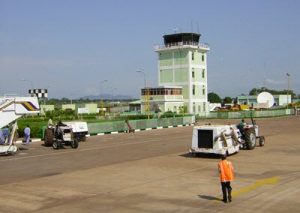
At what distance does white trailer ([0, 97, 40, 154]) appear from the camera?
27969 mm

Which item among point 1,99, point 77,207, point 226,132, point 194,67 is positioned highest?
point 194,67

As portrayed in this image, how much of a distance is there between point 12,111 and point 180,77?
60.2m

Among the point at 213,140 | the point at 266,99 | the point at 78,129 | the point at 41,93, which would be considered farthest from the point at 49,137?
the point at 266,99

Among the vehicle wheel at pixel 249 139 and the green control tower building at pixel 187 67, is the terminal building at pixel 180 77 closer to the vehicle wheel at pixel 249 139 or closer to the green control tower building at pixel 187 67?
the green control tower building at pixel 187 67

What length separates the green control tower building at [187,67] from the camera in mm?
85500

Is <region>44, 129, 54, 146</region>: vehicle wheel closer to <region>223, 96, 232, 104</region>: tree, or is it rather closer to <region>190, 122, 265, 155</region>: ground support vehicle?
<region>190, 122, 265, 155</region>: ground support vehicle

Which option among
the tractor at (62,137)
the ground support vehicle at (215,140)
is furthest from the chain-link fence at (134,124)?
the ground support vehicle at (215,140)

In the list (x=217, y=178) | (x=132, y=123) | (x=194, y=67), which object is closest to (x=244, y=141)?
(x=217, y=178)

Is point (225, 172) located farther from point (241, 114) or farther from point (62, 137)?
point (241, 114)

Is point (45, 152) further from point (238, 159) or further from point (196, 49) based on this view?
point (196, 49)

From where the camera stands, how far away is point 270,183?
649 inches

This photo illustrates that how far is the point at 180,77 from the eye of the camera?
8669cm

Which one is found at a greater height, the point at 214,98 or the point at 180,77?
the point at 180,77

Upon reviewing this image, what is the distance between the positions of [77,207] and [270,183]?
23.7 ft
